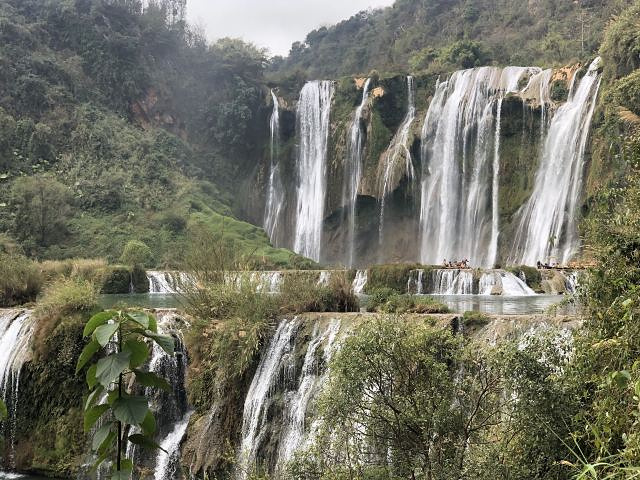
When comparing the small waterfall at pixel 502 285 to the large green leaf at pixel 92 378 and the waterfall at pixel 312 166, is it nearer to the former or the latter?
the large green leaf at pixel 92 378

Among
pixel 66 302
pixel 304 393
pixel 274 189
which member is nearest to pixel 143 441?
pixel 304 393

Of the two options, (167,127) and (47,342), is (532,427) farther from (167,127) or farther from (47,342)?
(167,127)

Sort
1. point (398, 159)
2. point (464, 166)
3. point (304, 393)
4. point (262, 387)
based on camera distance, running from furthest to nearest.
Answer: point (398, 159)
point (464, 166)
point (262, 387)
point (304, 393)

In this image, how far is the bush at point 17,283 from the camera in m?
17.8

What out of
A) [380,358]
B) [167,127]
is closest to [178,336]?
[380,358]

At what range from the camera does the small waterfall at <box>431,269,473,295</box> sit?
2170 cm

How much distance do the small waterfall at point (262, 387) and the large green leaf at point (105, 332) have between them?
844 centimetres

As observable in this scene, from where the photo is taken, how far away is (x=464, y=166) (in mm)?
35719

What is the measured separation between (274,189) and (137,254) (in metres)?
14.4

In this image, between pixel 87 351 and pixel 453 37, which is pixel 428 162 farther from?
pixel 87 351

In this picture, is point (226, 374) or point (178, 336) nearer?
point (226, 374)

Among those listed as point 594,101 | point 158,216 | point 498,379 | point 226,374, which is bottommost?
point 226,374

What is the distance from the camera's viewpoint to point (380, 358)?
5695 millimetres

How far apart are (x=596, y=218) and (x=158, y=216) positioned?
A: 116 ft
